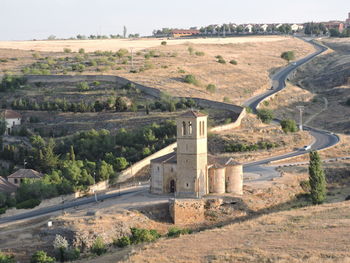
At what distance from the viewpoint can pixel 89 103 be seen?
8925cm

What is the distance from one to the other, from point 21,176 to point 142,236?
766 inches

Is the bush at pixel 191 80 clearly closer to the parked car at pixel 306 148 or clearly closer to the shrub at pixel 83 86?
the shrub at pixel 83 86

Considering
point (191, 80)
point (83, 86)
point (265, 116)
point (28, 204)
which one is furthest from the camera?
point (191, 80)

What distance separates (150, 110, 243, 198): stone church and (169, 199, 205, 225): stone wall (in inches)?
53.7

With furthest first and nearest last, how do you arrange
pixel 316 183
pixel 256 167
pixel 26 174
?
pixel 256 167 < pixel 26 174 < pixel 316 183

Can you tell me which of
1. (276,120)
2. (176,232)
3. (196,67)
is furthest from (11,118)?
(176,232)

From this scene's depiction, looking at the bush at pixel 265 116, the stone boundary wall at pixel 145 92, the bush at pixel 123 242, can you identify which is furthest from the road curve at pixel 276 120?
the bush at pixel 123 242

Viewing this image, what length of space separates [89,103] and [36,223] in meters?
41.4

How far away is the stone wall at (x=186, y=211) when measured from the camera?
5038 cm

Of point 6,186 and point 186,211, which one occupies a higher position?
point 186,211

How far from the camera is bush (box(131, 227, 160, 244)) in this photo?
46.0 metres

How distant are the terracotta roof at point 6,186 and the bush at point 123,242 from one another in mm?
15761

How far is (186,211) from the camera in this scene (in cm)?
5069

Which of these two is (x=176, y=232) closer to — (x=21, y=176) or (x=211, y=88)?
(x=21, y=176)
